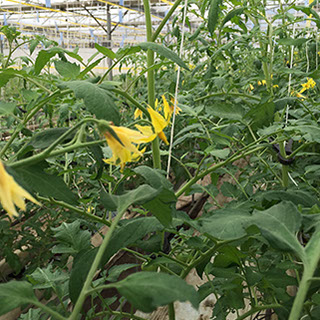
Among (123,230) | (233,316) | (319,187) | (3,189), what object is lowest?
(233,316)

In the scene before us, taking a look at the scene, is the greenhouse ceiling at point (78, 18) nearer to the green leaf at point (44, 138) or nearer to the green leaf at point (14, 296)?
the green leaf at point (44, 138)

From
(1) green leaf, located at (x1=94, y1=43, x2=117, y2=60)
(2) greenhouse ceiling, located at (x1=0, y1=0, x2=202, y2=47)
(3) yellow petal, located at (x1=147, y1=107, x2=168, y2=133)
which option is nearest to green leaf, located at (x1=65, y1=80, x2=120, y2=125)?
(3) yellow petal, located at (x1=147, y1=107, x2=168, y2=133)

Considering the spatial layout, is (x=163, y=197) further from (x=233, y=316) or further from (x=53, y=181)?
(x=233, y=316)

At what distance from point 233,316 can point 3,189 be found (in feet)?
3.89

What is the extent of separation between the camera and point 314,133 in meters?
0.73

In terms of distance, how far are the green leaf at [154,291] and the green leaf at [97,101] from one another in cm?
21

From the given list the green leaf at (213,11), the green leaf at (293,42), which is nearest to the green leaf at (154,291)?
the green leaf at (213,11)

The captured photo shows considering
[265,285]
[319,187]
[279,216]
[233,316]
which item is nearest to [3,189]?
[279,216]

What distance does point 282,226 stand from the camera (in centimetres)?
40

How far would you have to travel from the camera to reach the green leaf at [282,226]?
1.25 ft

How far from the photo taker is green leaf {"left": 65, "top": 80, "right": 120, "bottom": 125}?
0.48 m

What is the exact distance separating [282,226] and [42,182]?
0.26 metres

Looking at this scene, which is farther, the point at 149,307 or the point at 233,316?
the point at 233,316

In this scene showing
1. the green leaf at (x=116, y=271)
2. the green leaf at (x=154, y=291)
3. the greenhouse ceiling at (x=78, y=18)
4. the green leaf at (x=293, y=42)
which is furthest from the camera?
the greenhouse ceiling at (x=78, y=18)
